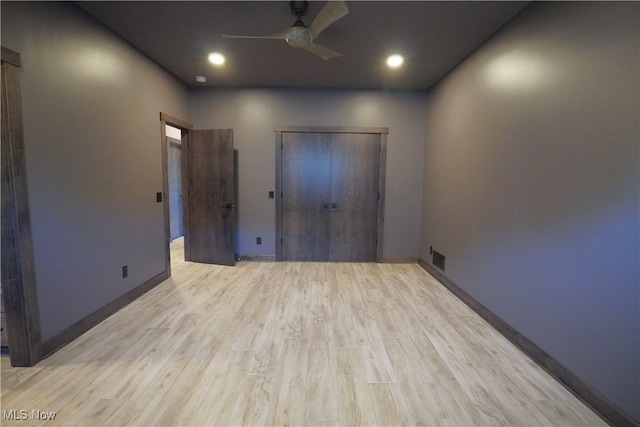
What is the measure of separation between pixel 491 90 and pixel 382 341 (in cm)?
253

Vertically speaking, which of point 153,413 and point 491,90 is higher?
point 491,90

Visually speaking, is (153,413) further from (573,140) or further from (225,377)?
(573,140)

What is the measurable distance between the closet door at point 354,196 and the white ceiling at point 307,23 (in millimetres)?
978

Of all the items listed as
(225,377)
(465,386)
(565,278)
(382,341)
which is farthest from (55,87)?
(565,278)

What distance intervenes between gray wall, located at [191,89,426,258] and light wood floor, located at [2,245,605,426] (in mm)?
1728

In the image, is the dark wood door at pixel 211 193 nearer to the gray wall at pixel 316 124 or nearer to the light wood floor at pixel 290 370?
the gray wall at pixel 316 124

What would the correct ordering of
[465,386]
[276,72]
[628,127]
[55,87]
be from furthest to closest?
[276,72] → [55,87] → [465,386] → [628,127]

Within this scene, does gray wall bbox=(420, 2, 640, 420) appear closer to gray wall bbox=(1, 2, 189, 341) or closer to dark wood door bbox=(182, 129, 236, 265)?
dark wood door bbox=(182, 129, 236, 265)

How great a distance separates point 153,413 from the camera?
1.58 meters

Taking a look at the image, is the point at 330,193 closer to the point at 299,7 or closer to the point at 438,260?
the point at 438,260

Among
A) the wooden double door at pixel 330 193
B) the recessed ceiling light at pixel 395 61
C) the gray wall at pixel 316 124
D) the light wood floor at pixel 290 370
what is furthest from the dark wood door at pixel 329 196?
the light wood floor at pixel 290 370

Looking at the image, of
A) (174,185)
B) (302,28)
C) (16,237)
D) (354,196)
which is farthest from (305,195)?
(174,185)

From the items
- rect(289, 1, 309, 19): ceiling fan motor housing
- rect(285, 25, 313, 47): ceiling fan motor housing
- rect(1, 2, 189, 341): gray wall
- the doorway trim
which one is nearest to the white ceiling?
rect(289, 1, 309, 19): ceiling fan motor housing

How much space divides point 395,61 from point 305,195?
2234 mm
